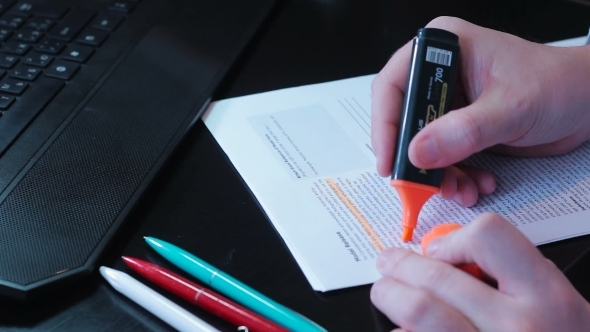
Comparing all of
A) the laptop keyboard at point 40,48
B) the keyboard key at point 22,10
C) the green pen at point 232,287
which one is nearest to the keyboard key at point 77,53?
the laptop keyboard at point 40,48

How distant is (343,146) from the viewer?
661 mm

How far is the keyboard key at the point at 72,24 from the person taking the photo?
2.55 ft

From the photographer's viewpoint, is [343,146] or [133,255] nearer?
[133,255]

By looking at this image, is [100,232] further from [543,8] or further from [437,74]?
[543,8]

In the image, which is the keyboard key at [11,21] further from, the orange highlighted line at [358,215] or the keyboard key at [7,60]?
the orange highlighted line at [358,215]

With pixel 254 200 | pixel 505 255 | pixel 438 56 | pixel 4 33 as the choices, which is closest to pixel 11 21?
pixel 4 33

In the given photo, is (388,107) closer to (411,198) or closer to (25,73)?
(411,198)

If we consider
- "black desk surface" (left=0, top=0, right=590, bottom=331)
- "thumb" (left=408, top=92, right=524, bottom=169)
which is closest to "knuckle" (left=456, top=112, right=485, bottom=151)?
"thumb" (left=408, top=92, right=524, bottom=169)

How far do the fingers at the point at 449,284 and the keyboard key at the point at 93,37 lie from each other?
1.50 feet

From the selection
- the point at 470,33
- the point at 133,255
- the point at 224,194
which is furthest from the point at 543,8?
the point at 133,255

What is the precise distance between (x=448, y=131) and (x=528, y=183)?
0.39ft

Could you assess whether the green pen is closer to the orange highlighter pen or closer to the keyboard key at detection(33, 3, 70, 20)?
the orange highlighter pen

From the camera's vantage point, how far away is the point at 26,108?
2.21 ft

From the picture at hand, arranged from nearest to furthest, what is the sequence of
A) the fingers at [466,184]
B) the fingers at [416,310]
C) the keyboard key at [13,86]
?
the fingers at [416,310], the fingers at [466,184], the keyboard key at [13,86]
